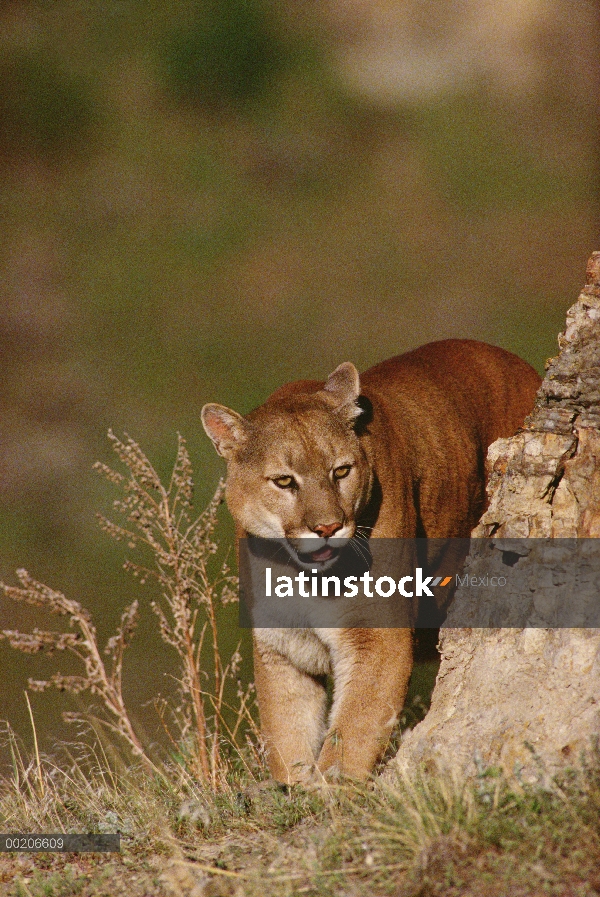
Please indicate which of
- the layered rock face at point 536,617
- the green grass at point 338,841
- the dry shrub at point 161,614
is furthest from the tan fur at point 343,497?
the layered rock face at point 536,617

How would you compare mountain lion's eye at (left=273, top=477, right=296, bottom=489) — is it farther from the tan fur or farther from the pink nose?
the pink nose

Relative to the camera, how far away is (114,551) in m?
9.70

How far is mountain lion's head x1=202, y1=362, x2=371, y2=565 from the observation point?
4238mm

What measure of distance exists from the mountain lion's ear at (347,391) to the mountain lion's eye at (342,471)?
0.25 metres

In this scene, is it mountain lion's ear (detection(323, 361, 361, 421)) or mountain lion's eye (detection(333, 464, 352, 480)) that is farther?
mountain lion's ear (detection(323, 361, 361, 421))

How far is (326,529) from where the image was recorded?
4180mm

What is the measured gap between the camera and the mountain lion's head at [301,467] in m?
4.24

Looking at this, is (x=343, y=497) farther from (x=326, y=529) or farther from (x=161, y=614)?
(x=161, y=614)

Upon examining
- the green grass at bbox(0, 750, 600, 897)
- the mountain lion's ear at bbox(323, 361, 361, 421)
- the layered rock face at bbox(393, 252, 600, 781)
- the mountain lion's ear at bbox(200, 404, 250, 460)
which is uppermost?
the mountain lion's ear at bbox(323, 361, 361, 421)

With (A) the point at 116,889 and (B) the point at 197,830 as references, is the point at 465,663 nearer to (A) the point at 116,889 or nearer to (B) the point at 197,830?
(B) the point at 197,830

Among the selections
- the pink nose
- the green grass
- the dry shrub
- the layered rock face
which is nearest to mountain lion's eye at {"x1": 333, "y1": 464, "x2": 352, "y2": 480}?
the pink nose

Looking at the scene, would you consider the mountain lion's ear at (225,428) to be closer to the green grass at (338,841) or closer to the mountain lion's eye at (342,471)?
the mountain lion's eye at (342,471)

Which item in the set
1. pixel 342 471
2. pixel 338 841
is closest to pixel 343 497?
pixel 342 471

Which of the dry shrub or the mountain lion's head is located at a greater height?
the mountain lion's head
